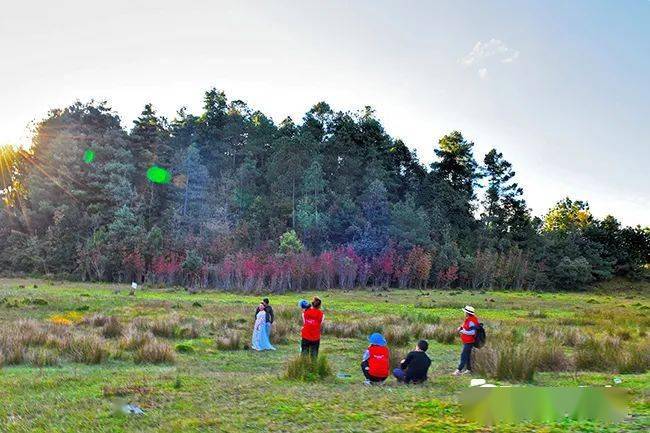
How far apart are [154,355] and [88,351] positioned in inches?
60.1

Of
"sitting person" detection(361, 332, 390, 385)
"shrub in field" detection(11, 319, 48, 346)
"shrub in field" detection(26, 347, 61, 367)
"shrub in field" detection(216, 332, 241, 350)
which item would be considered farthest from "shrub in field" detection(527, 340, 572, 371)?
"shrub in field" detection(11, 319, 48, 346)

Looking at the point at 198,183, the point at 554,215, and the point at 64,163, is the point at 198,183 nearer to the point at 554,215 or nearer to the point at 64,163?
the point at 64,163

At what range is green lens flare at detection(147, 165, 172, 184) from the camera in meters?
73.5

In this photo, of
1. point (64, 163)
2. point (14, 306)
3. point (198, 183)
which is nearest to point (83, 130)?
point (64, 163)

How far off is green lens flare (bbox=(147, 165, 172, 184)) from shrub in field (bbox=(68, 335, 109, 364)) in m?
62.3

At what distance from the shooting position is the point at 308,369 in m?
10.8

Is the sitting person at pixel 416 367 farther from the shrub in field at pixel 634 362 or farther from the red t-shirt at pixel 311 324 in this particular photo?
the shrub in field at pixel 634 362

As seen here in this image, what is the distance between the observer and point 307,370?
1078cm

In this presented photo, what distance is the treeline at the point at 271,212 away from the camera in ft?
196

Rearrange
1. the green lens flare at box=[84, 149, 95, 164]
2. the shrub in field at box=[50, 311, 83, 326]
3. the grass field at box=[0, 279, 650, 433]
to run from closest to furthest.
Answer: the grass field at box=[0, 279, 650, 433]
the shrub in field at box=[50, 311, 83, 326]
the green lens flare at box=[84, 149, 95, 164]

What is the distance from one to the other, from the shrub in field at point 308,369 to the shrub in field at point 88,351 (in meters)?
5.10

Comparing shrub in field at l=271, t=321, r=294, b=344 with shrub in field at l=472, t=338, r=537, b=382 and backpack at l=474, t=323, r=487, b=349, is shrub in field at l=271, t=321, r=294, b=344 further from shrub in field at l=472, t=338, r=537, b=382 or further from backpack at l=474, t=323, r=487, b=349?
shrub in field at l=472, t=338, r=537, b=382

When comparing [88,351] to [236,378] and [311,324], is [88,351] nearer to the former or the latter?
[236,378]

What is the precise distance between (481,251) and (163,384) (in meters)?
73.0
